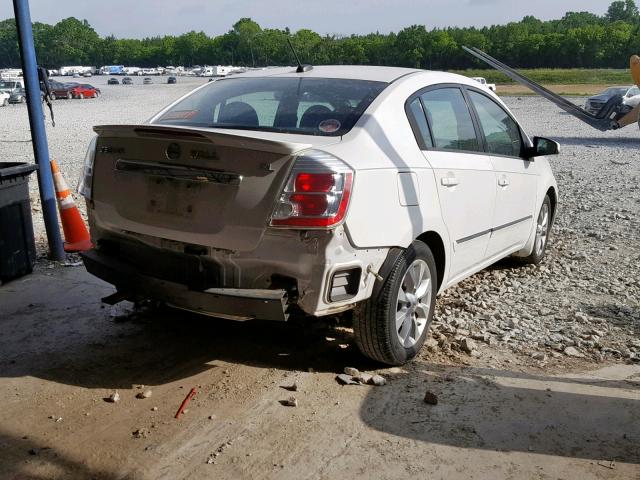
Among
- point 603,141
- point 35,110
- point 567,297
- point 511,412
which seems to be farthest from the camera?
point 603,141

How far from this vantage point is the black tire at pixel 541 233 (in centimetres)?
639

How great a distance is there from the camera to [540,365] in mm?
4352

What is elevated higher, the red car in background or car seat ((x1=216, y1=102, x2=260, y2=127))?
car seat ((x1=216, y1=102, x2=260, y2=127))

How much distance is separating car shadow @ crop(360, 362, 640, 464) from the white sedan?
1.07 ft

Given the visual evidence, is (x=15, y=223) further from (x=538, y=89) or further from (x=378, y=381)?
(x=538, y=89)

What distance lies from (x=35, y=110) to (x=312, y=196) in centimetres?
379

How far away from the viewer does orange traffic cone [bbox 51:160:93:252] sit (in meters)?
6.84

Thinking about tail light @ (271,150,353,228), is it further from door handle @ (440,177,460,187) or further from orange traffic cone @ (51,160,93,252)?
orange traffic cone @ (51,160,93,252)

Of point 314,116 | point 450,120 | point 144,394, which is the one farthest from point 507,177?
point 144,394

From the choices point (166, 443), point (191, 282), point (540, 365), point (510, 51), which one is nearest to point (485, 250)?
point (540, 365)

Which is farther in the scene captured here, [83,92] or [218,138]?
[83,92]

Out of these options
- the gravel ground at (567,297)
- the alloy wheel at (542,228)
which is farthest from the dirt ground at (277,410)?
the alloy wheel at (542,228)

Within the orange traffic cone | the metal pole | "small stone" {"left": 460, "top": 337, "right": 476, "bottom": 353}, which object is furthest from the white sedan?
the orange traffic cone

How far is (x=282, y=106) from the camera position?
4.36 m
